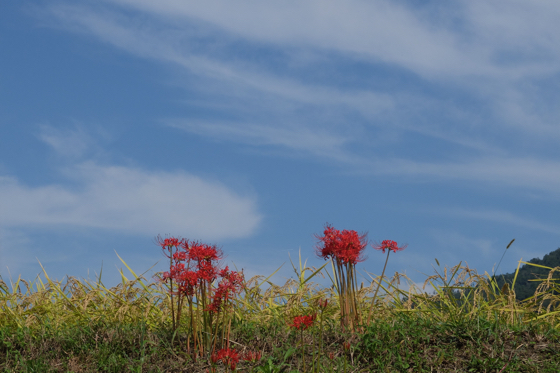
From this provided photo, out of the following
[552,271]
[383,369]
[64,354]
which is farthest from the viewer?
[552,271]

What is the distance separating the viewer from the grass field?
519cm

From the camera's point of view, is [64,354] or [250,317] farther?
[250,317]

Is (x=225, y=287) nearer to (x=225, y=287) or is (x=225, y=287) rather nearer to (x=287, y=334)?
(x=225, y=287)

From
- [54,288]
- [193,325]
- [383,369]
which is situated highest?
[54,288]

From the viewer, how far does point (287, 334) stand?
19.1ft

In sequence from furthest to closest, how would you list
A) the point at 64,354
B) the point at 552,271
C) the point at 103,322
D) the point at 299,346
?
the point at 552,271 → the point at 103,322 → the point at 64,354 → the point at 299,346

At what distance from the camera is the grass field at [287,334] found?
204 inches

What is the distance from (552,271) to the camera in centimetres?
754

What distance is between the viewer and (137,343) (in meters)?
5.75

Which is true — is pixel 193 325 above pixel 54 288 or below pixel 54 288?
below

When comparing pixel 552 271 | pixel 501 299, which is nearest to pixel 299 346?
pixel 501 299

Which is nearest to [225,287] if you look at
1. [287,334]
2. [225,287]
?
[225,287]

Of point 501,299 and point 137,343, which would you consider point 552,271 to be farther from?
point 137,343

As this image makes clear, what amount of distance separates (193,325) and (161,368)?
1.81ft
